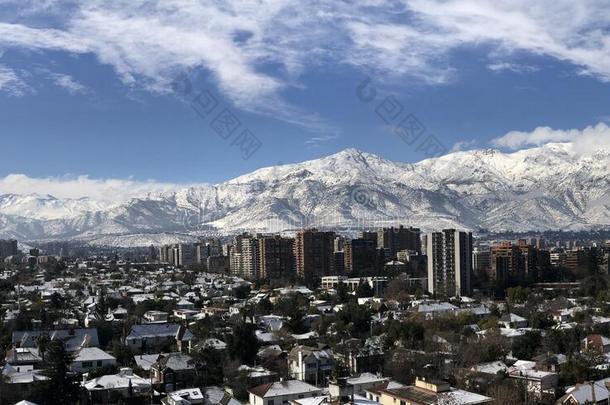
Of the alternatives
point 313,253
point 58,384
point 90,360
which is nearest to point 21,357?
point 90,360

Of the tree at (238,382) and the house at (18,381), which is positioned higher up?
the house at (18,381)

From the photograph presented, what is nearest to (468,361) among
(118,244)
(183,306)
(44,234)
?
(183,306)

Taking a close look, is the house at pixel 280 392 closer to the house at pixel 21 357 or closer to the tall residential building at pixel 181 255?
the house at pixel 21 357

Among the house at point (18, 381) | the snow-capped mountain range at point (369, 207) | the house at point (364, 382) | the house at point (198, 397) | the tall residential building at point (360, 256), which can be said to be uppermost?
the snow-capped mountain range at point (369, 207)

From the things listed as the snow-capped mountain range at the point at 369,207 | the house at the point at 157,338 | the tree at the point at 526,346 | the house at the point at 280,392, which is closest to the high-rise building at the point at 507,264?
the tree at the point at 526,346

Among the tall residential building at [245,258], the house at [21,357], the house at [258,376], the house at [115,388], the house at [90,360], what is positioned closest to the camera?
the house at [115,388]

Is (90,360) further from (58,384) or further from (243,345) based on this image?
(58,384)
